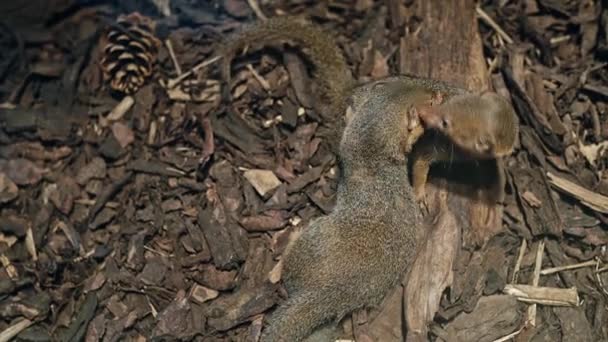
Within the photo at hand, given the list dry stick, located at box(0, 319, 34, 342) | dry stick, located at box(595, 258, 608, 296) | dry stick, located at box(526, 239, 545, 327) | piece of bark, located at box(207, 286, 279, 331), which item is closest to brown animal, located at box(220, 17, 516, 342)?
piece of bark, located at box(207, 286, 279, 331)

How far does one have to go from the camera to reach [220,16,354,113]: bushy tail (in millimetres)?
4797

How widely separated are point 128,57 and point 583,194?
2.71 meters

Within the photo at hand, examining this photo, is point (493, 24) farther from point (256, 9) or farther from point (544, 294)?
point (544, 294)

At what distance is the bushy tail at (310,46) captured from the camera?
15.7 ft

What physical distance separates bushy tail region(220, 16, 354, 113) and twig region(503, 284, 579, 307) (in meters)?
1.47

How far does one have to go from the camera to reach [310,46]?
15.9 feet

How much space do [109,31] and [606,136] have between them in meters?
2.99

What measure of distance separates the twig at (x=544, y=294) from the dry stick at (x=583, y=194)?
49 centimetres

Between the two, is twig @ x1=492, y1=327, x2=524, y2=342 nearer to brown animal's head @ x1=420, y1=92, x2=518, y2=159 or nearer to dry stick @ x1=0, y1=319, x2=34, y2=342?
brown animal's head @ x1=420, y1=92, x2=518, y2=159

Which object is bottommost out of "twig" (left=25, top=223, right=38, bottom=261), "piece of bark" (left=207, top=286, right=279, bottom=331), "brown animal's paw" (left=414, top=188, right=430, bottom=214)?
"piece of bark" (left=207, top=286, right=279, bottom=331)

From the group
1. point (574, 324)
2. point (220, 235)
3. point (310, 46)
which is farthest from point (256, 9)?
point (574, 324)

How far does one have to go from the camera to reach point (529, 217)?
4.39 metres

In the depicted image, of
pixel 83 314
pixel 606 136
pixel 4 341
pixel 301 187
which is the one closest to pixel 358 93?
pixel 301 187

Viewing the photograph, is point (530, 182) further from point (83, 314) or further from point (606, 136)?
point (83, 314)
